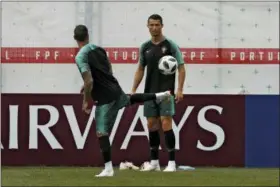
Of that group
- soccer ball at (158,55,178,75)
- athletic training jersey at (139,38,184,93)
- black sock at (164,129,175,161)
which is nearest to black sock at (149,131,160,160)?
black sock at (164,129,175,161)

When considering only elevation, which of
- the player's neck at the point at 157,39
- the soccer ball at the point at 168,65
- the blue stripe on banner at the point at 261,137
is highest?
the player's neck at the point at 157,39

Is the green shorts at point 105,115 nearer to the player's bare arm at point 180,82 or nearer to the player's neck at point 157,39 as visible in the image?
the player's bare arm at point 180,82

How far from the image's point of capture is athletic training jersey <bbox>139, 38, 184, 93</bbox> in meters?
9.29

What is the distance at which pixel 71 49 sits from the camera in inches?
425

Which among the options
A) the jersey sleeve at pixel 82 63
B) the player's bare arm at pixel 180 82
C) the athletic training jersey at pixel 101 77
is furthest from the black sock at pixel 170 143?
the jersey sleeve at pixel 82 63

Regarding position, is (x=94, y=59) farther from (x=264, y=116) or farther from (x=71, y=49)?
(x=264, y=116)

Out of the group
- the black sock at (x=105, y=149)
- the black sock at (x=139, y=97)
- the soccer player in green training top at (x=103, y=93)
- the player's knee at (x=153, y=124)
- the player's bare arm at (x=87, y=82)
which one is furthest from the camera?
the player's knee at (x=153, y=124)

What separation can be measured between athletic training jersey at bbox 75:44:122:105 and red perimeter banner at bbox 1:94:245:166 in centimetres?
219

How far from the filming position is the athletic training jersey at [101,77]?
8.44 metres

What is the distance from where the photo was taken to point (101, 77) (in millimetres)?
8547

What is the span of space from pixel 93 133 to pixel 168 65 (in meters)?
2.01

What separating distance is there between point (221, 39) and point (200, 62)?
41 cm

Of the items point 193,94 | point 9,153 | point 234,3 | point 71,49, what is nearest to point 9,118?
point 9,153

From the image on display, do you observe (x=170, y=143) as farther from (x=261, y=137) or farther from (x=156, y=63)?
(x=261, y=137)
